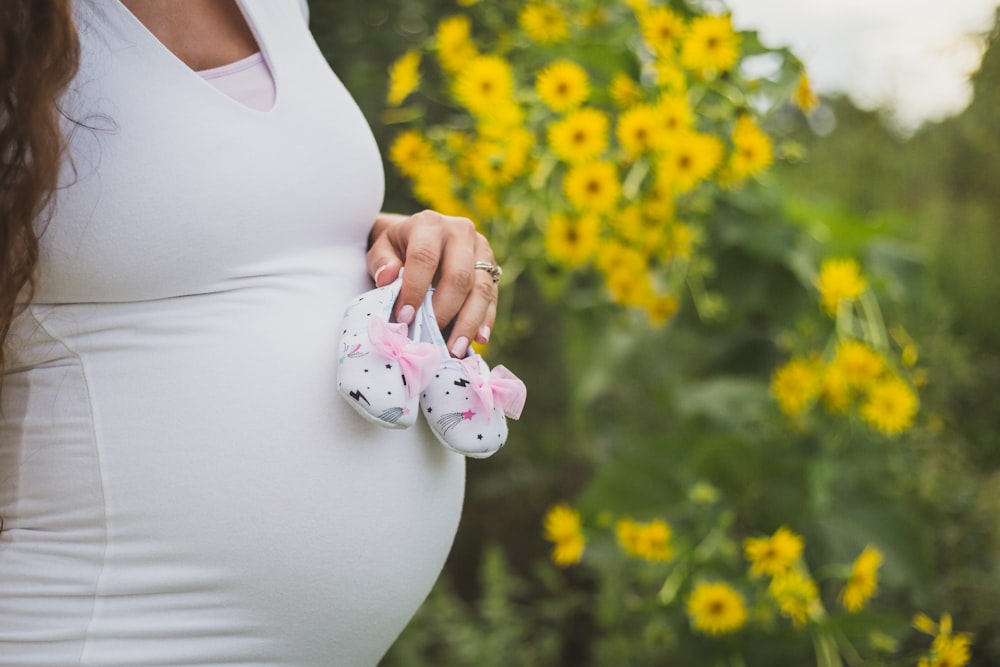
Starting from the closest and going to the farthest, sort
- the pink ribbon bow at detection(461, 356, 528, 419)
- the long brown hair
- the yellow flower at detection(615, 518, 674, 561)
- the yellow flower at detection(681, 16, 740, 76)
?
the long brown hair
the pink ribbon bow at detection(461, 356, 528, 419)
the yellow flower at detection(681, 16, 740, 76)
the yellow flower at detection(615, 518, 674, 561)

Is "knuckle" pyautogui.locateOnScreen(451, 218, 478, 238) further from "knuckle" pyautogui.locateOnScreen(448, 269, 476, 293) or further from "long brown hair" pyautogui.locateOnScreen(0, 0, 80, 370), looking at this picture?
"long brown hair" pyautogui.locateOnScreen(0, 0, 80, 370)

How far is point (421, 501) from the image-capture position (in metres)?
0.78

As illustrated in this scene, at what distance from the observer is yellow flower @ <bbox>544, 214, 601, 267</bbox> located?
1339mm

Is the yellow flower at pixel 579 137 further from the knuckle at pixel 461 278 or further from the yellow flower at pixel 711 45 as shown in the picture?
the knuckle at pixel 461 278

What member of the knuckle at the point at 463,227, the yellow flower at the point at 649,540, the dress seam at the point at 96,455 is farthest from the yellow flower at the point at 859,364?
the dress seam at the point at 96,455

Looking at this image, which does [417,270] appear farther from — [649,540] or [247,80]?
[649,540]

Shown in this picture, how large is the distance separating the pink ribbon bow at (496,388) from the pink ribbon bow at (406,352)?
4 cm

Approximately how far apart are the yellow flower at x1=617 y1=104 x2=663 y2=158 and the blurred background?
0.46ft

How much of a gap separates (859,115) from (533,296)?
11.2ft

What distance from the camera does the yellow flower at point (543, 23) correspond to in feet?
4.79

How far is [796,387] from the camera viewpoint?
1.34 meters

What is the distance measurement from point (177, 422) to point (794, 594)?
0.91 metres

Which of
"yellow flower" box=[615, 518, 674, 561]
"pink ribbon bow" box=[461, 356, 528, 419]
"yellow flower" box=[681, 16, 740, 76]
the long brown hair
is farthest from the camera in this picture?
"yellow flower" box=[615, 518, 674, 561]

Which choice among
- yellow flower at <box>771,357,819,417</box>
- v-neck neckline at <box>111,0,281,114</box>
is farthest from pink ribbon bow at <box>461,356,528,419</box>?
yellow flower at <box>771,357,819,417</box>
